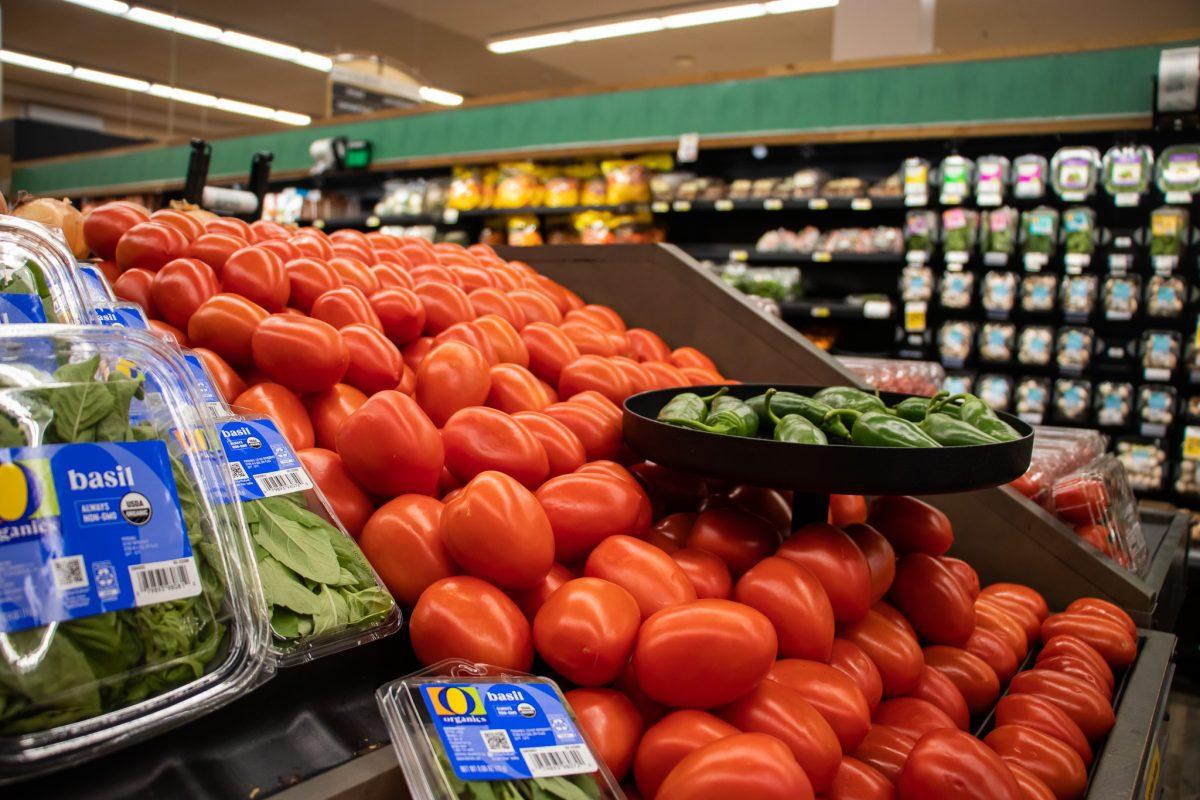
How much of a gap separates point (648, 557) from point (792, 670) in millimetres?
219

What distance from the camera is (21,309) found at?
3.36 ft

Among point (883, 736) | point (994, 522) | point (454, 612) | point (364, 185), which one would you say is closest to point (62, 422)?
point (454, 612)

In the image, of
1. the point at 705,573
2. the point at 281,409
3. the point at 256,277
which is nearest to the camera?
the point at 705,573

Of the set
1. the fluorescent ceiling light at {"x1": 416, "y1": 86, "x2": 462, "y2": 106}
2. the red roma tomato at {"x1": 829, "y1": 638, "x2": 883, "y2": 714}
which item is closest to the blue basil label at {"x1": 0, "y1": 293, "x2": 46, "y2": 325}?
the red roma tomato at {"x1": 829, "y1": 638, "x2": 883, "y2": 714}

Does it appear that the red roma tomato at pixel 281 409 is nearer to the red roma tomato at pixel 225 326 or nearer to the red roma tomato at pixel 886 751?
the red roma tomato at pixel 225 326

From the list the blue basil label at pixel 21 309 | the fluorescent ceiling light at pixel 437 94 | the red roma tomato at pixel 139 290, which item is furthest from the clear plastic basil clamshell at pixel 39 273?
the fluorescent ceiling light at pixel 437 94

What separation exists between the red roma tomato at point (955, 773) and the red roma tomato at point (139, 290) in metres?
1.37

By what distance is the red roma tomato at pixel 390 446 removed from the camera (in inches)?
44.6

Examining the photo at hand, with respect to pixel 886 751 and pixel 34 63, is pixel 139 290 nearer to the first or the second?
pixel 886 751

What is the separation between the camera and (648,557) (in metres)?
1.10

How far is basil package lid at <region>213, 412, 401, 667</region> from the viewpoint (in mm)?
917

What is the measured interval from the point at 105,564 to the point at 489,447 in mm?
568

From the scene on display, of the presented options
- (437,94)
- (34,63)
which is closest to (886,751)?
(437,94)

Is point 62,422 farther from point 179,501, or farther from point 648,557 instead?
point 648,557
